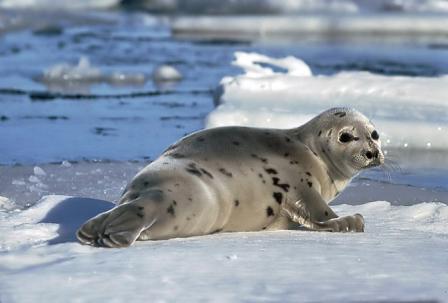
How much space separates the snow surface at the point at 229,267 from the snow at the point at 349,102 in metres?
2.27

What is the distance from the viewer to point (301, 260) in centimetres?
271

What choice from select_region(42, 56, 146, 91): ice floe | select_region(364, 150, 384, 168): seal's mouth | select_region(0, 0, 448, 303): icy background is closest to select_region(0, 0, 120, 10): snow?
select_region(0, 0, 448, 303): icy background

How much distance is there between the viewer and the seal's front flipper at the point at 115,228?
9.50 ft

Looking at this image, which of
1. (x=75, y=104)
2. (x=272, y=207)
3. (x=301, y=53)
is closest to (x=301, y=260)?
(x=272, y=207)

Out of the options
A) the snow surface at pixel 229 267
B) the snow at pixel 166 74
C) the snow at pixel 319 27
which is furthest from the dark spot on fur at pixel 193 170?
the snow at pixel 319 27

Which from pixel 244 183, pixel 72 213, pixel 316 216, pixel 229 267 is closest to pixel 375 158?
pixel 316 216

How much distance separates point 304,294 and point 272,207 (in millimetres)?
1101

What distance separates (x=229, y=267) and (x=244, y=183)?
2.61ft

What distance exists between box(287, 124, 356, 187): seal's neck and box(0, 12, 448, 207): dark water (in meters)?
0.81

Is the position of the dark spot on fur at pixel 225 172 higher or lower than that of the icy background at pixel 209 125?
higher

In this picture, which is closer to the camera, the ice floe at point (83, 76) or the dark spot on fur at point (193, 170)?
the dark spot on fur at point (193, 170)

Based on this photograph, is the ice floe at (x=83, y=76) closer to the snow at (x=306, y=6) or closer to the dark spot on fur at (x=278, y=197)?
the dark spot on fur at (x=278, y=197)

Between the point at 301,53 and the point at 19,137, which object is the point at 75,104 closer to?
the point at 19,137

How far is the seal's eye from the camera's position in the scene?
12.0 feet
